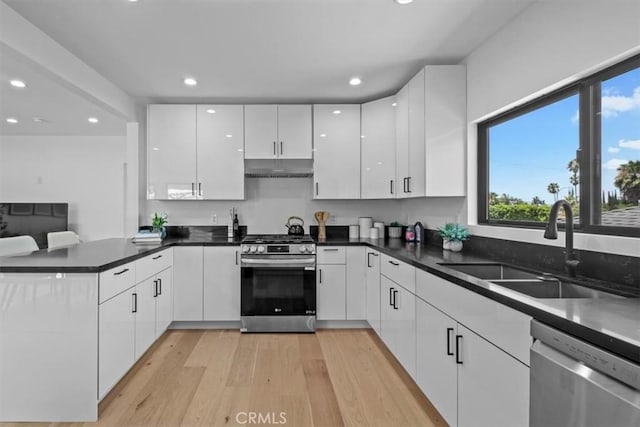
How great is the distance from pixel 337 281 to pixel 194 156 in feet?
6.54

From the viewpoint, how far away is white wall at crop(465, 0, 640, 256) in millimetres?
1566

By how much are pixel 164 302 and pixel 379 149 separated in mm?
2540

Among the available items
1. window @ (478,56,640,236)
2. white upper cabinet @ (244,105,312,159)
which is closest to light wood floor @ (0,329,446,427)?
window @ (478,56,640,236)

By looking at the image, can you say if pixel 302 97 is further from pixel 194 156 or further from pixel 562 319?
pixel 562 319

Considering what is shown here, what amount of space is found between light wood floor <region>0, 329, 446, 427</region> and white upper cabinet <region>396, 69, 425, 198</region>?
4.82 ft

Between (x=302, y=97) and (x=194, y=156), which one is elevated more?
(x=302, y=97)

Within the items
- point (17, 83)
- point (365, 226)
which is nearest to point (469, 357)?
point (365, 226)

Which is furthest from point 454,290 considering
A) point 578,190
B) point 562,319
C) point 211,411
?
point 211,411

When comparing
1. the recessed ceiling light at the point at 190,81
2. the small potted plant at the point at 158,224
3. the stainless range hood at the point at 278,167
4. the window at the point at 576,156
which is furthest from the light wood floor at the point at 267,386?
the recessed ceiling light at the point at 190,81

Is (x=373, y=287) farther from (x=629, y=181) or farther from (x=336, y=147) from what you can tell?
(x=629, y=181)

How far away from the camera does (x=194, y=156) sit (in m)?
3.77

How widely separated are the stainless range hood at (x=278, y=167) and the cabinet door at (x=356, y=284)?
3.32 feet

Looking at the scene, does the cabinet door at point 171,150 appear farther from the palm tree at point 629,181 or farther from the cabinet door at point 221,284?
the palm tree at point 629,181

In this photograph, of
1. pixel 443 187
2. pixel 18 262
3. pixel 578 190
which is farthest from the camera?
pixel 443 187
